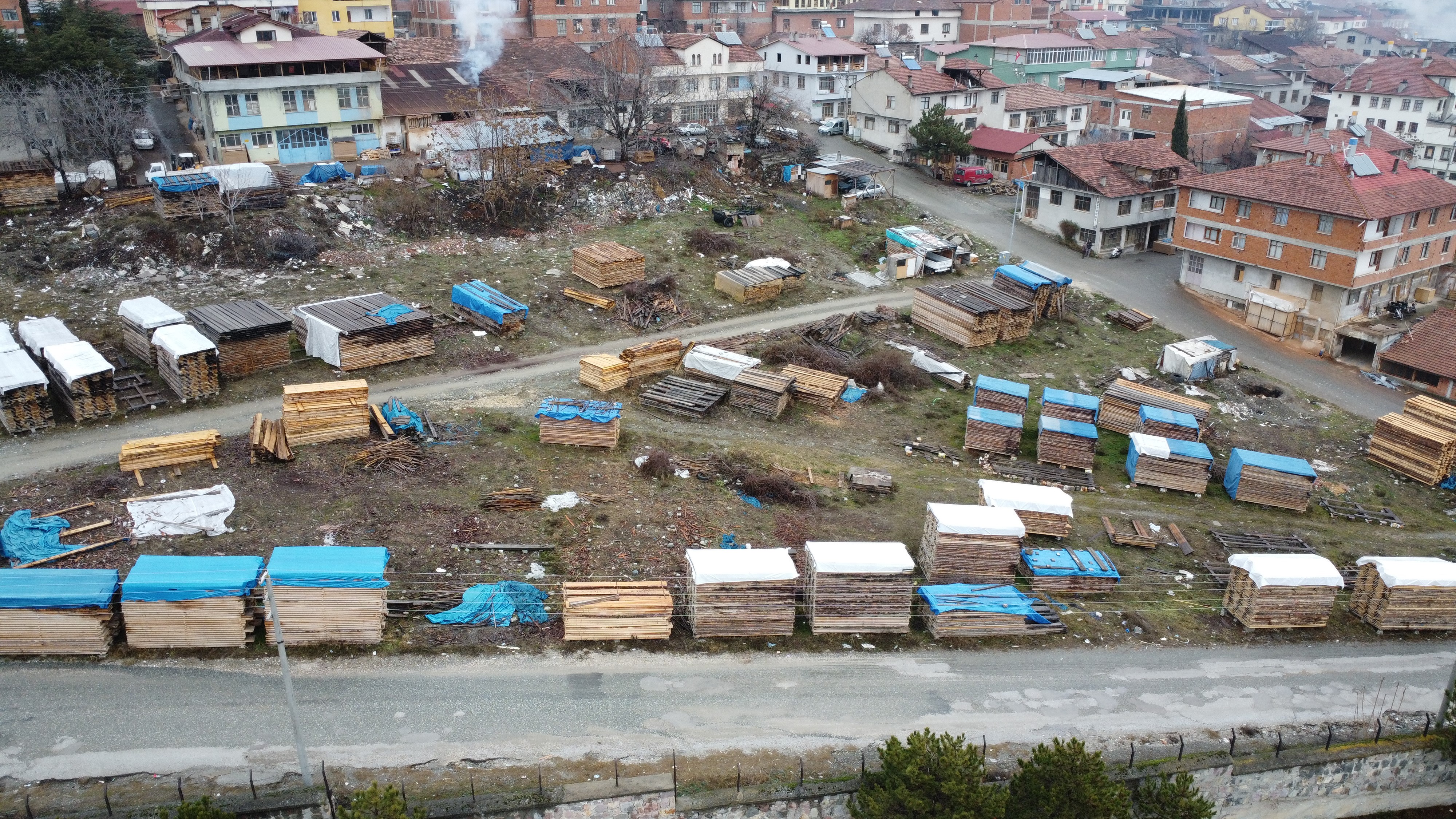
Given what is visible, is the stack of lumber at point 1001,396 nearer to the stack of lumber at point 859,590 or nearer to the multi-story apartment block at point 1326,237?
the stack of lumber at point 859,590

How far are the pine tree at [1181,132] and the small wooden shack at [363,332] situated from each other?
43341 mm

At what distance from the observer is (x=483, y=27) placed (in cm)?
6206

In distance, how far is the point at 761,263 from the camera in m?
37.7

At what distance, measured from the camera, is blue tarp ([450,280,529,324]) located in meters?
31.2

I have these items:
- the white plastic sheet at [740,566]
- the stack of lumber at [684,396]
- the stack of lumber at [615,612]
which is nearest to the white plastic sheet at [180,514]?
the stack of lumber at [615,612]

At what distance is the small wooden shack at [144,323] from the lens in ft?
87.9

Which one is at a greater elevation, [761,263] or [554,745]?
[761,263]

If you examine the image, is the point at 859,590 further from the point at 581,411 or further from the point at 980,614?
the point at 581,411

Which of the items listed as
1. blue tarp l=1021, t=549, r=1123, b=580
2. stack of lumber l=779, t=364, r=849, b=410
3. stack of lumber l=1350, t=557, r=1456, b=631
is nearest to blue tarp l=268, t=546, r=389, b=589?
blue tarp l=1021, t=549, r=1123, b=580

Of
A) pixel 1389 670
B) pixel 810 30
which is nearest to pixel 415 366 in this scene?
pixel 1389 670

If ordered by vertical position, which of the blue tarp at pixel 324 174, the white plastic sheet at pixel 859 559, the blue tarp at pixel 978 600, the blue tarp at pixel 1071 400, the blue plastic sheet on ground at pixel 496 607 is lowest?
the blue tarp at pixel 978 600

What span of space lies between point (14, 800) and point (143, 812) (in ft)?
5.98

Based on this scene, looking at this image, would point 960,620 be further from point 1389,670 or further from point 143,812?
point 143,812

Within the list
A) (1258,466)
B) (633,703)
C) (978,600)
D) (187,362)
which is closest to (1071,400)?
(1258,466)
